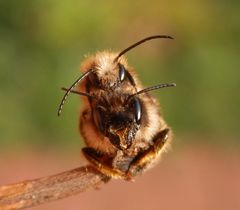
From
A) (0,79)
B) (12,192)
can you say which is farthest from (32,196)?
(0,79)

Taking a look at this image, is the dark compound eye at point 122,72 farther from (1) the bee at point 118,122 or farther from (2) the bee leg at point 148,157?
(2) the bee leg at point 148,157

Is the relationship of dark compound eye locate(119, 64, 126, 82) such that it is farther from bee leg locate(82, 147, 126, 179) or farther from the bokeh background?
the bokeh background

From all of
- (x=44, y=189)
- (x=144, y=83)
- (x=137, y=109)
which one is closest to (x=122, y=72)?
(x=137, y=109)

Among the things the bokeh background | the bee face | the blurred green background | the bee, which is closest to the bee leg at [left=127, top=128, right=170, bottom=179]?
the bee

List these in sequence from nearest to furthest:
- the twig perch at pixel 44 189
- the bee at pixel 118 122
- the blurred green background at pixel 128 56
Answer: the twig perch at pixel 44 189 → the bee at pixel 118 122 → the blurred green background at pixel 128 56

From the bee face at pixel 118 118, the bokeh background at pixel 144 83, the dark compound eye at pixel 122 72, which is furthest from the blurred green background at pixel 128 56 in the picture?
the bee face at pixel 118 118
